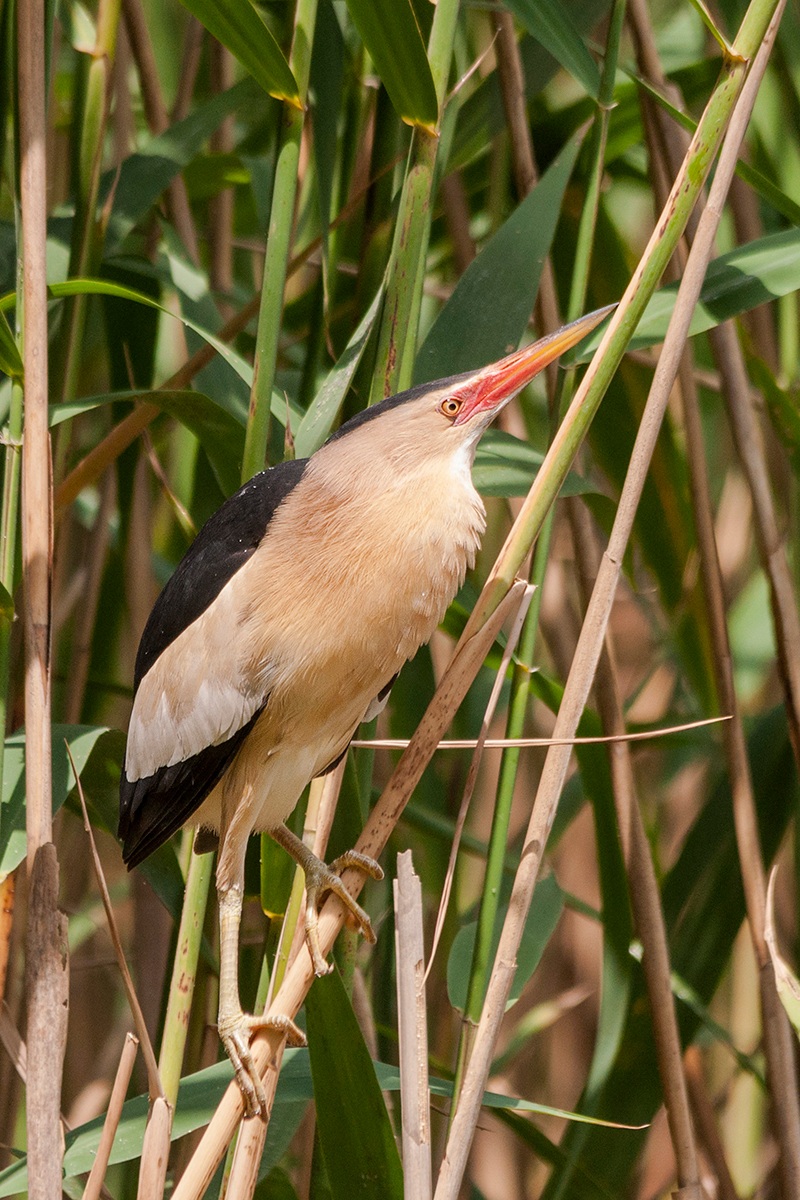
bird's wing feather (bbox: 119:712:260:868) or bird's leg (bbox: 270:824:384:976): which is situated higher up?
bird's wing feather (bbox: 119:712:260:868)

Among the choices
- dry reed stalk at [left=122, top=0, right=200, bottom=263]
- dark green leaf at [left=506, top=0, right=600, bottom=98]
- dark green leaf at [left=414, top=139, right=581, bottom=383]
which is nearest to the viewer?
dark green leaf at [left=506, top=0, right=600, bottom=98]

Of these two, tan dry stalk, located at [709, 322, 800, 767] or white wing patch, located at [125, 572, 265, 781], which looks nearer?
white wing patch, located at [125, 572, 265, 781]

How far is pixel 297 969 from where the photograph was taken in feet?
2.93

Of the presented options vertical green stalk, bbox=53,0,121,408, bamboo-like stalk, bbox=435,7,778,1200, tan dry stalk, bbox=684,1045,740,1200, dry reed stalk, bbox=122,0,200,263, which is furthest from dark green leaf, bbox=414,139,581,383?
tan dry stalk, bbox=684,1045,740,1200

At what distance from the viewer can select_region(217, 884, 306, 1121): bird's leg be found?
91 centimetres

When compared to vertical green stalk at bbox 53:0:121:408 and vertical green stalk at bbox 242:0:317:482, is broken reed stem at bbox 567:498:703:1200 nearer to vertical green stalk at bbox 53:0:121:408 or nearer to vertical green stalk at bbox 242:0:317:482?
vertical green stalk at bbox 242:0:317:482

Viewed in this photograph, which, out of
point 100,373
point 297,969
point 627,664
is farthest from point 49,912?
point 627,664

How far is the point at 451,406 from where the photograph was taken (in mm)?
1024

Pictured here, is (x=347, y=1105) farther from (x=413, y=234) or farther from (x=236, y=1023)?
(x=413, y=234)

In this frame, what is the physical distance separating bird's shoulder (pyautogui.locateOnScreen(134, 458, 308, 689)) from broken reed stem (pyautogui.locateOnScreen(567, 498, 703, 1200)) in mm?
331

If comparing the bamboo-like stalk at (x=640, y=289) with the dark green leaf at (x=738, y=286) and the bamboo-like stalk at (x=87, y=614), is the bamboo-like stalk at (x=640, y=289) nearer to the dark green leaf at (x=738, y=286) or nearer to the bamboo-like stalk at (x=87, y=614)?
the dark green leaf at (x=738, y=286)

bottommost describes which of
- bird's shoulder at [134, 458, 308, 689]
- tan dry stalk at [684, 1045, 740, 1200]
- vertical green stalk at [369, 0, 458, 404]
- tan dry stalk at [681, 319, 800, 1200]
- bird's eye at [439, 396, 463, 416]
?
tan dry stalk at [684, 1045, 740, 1200]

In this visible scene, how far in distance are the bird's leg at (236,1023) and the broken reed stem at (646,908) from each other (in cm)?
41

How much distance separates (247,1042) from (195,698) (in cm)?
30
